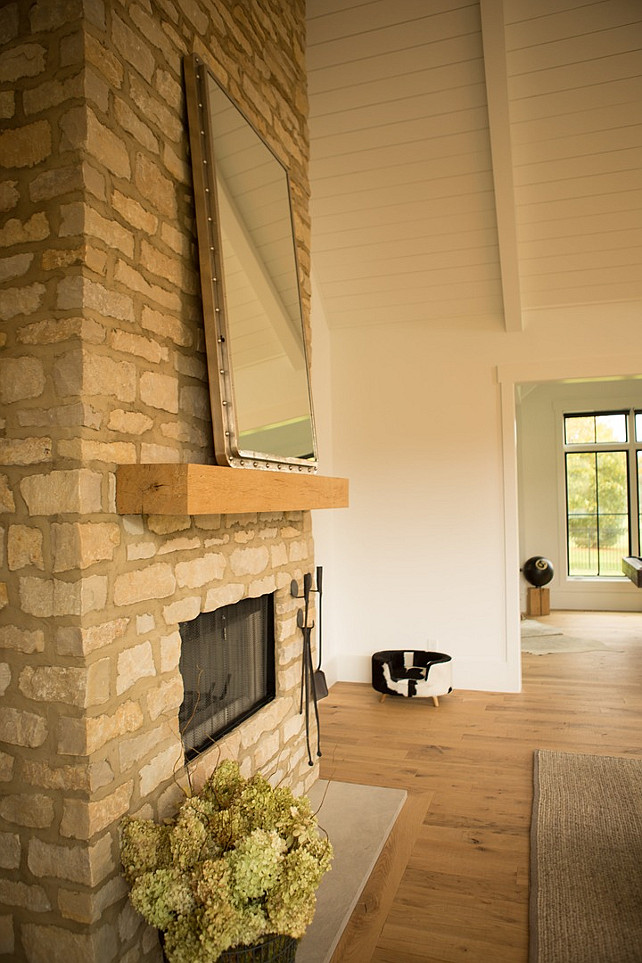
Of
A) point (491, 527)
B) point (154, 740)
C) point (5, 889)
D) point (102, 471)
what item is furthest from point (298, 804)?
point (491, 527)

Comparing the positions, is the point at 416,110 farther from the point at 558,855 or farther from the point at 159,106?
the point at 558,855

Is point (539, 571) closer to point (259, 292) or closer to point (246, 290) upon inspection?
point (259, 292)

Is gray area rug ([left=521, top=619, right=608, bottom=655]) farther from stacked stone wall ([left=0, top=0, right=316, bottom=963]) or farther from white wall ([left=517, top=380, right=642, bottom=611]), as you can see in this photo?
stacked stone wall ([left=0, top=0, right=316, bottom=963])

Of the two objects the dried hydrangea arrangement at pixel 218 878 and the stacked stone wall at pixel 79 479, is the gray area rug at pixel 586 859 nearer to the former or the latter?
the dried hydrangea arrangement at pixel 218 878

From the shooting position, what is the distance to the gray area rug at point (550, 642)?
6.65 m

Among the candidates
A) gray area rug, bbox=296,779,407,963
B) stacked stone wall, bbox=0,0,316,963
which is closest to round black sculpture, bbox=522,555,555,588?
gray area rug, bbox=296,779,407,963

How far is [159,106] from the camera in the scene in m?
2.43

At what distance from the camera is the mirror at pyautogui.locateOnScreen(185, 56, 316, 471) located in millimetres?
2586

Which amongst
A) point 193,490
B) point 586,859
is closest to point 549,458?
point 586,859

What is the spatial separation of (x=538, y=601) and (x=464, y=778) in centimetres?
511

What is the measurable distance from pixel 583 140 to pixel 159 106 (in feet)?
9.06

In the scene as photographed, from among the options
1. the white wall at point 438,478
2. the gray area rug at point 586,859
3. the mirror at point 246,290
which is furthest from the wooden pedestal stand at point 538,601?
the mirror at point 246,290

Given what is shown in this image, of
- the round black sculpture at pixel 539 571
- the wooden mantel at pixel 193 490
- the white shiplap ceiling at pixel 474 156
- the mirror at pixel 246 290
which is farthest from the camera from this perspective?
the round black sculpture at pixel 539 571

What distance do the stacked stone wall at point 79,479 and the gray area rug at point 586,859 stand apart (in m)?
1.39
